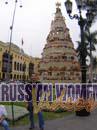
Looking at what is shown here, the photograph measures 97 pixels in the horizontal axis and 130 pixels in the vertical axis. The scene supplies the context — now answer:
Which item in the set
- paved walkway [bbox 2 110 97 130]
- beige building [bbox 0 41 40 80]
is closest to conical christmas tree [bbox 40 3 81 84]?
paved walkway [bbox 2 110 97 130]

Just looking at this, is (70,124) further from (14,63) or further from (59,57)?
(14,63)

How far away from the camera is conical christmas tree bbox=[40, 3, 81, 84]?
5448 centimetres

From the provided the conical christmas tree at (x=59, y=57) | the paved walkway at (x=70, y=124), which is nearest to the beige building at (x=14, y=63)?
the conical christmas tree at (x=59, y=57)

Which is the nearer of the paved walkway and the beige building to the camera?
the paved walkway

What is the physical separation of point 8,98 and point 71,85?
156 inches

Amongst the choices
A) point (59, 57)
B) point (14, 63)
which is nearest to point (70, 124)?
point (59, 57)

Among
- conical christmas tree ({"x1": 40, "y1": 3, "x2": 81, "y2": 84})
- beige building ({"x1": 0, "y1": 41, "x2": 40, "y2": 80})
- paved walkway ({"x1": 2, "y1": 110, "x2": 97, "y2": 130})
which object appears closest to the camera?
paved walkway ({"x1": 2, "y1": 110, "x2": 97, "y2": 130})

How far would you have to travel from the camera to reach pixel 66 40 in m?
58.1

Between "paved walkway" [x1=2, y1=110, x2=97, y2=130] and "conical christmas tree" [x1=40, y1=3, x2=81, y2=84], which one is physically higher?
"conical christmas tree" [x1=40, y1=3, x2=81, y2=84]

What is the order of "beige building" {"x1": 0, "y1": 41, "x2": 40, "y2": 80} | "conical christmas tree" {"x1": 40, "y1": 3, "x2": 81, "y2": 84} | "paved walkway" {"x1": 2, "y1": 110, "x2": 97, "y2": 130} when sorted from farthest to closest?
"beige building" {"x1": 0, "y1": 41, "x2": 40, "y2": 80} < "conical christmas tree" {"x1": 40, "y1": 3, "x2": 81, "y2": 84} < "paved walkway" {"x1": 2, "y1": 110, "x2": 97, "y2": 130}

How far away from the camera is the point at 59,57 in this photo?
5581 cm

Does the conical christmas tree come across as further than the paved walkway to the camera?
Yes

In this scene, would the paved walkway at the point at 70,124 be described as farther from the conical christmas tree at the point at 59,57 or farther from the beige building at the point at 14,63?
the beige building at the point at 14,63

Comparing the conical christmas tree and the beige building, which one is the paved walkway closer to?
the conical christmas tree
